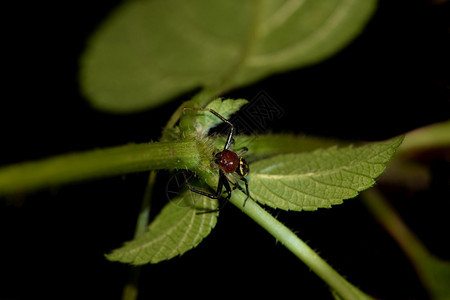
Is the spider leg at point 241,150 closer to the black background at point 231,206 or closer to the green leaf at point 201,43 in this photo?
the black background at point 231,206

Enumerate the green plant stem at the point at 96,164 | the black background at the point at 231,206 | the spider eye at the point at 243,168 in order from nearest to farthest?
the green plant stem at the point at 96,164 < the spider eye at the point at 243,168 < the black background at the point at 231,206

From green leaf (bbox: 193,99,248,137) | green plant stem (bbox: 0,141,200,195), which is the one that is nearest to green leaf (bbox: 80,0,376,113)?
green leaf (bbox: 193,99,248,137)

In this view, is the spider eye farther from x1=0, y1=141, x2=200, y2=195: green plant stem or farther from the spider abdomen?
x1=0, y1=141, x2=200, y2=195: green plant stem

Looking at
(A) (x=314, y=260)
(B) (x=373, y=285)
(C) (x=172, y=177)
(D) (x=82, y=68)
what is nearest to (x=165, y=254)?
(C) (x=172, y=177)

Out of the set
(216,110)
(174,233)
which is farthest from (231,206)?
(216,110)

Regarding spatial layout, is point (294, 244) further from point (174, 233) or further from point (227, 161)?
point (227, 161)

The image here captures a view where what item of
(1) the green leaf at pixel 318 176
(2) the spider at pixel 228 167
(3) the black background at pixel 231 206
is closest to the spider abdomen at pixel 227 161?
(2) the spider at pixel 228 167

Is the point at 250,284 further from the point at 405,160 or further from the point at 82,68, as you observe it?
the point at 82,68
